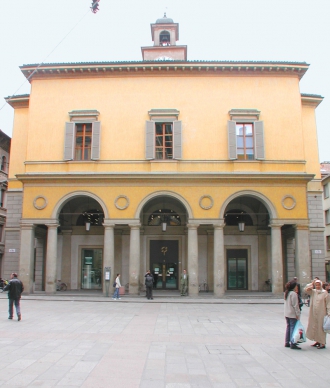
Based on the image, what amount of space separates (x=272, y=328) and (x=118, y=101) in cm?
1677

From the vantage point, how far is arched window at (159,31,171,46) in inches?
1329

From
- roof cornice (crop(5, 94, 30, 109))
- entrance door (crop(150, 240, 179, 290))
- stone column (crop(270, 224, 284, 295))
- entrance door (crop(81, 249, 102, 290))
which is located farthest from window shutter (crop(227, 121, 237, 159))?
roof cornice (crop(5, 94, 30, 109))

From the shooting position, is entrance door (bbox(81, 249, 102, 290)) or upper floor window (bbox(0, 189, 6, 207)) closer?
entrance door (bbox(81, 249, 102, 290))

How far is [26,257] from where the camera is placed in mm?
23344

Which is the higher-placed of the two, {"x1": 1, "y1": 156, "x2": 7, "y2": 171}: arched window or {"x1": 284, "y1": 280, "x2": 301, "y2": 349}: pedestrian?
{"x1": 1, "y1": 156, "x2": 7, "y2": 171}: arched window

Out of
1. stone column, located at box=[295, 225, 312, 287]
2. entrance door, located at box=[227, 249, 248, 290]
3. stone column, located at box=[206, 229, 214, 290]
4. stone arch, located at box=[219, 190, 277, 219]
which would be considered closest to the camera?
stone column, located at box=[295, 225, 312, 287]

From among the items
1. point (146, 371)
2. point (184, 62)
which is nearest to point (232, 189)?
point (184, 62)

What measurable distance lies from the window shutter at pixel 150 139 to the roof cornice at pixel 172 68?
3388mm

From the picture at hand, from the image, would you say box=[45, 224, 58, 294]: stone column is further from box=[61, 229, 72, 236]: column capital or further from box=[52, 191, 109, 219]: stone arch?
box=[61, 229, 72, 236]: column capital

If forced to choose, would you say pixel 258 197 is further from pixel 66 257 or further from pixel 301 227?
pixel 66 257

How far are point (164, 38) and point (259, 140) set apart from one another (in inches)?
588

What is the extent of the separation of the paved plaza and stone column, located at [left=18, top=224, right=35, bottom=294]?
7.64 m

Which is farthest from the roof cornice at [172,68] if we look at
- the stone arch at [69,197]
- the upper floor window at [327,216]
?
the upper floor window at [327,216]

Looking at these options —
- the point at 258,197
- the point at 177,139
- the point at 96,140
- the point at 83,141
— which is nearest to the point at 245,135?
the point at 258,197
